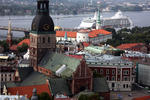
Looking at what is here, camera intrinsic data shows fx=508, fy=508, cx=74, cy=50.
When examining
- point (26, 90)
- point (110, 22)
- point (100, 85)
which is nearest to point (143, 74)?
point (100, 85)

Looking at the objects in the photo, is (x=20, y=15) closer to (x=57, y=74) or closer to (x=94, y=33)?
(x=94, y=33)

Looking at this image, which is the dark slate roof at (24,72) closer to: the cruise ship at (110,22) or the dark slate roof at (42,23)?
the dark slate roof at (42,23)

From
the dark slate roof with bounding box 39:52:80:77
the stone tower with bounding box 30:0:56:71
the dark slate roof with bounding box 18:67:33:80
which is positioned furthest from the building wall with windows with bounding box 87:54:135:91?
the dark slate roof with bounding box 18:67:33:80

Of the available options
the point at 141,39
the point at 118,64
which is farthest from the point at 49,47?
the point at 141,39

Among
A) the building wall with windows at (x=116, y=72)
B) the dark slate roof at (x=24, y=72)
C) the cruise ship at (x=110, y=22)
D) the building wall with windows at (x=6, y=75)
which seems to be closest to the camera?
the dark slate roof at (x=24, y=72)

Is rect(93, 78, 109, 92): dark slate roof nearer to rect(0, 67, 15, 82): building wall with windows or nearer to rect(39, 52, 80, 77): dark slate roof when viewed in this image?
rect(39, 52, 80, 77): dark slate roof

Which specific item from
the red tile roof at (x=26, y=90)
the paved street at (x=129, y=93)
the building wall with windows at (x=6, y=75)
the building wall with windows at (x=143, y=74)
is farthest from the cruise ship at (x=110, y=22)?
the red tile roof at (x=26, y=90)
